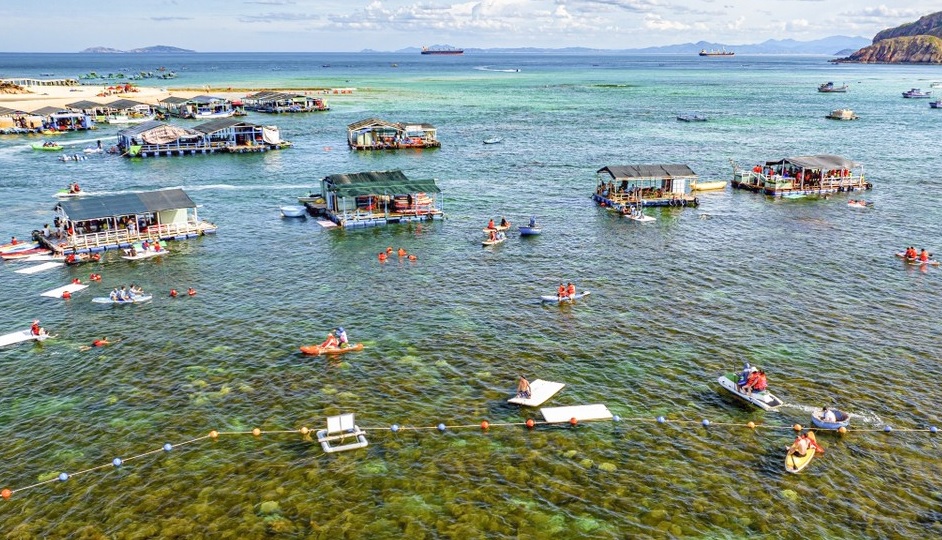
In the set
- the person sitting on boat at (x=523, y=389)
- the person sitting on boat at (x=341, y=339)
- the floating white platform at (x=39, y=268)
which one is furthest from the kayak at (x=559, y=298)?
the floating white platform at (x=39, y=268)

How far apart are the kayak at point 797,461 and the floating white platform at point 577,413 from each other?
347 inches

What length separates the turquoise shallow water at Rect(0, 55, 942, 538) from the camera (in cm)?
2953

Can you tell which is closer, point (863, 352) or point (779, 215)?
point (863, 352)

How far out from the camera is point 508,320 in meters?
49.0

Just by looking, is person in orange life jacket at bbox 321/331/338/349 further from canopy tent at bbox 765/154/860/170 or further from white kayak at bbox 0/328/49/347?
canopy tent at bbox 765/154/860/170

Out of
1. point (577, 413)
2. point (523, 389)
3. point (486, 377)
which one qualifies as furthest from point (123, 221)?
point (577, 413)

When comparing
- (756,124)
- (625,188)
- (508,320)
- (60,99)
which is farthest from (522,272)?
(60,99)

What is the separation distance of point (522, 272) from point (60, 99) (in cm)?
19461

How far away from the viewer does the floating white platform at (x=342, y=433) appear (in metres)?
33.6

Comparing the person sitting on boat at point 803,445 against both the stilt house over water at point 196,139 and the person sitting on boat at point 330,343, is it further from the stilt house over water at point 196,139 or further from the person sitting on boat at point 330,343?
the stilt house over water at point 196,139

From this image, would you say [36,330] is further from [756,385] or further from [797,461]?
[797,461]

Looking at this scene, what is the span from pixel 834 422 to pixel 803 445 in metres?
3.85

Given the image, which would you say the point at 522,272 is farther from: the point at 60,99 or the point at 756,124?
the point at 60,99

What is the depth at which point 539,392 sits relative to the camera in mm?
A: 38156
